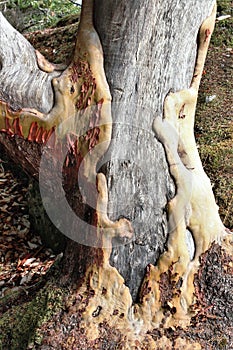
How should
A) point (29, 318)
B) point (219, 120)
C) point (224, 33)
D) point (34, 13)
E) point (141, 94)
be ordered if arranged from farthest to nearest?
point (34, 13) < point (224, 33) < point (219, 120) < point (29, 318) < point (141, 94)

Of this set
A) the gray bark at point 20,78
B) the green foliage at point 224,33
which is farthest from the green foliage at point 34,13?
the gray bark at point 20,78

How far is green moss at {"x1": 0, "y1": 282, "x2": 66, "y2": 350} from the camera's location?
2092 millimetres

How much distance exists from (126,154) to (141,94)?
0.78 feet

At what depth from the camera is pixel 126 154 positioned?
1954mm

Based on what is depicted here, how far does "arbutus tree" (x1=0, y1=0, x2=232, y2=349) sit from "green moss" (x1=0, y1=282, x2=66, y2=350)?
2.4 inches

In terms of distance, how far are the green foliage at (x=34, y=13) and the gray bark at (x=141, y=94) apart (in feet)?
18.0

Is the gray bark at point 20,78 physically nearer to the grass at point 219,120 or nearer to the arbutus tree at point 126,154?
the arbutus tree at point 126,154

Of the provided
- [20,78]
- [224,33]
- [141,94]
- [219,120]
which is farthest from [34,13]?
[141,94]

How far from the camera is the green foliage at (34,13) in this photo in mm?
7184

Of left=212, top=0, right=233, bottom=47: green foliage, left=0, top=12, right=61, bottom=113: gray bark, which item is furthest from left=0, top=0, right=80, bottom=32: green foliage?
left=0, top=12, right=61, bottom=113: gray bark

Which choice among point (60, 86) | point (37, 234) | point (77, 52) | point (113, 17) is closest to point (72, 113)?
point (60, 86)

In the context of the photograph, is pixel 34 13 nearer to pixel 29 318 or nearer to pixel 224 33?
pixel 224 33

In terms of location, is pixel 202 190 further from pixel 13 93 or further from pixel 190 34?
pixel 13 93

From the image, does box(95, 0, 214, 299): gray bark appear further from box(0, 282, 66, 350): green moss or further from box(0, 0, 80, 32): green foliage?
box(0, 0, 80, 32): green foliage
